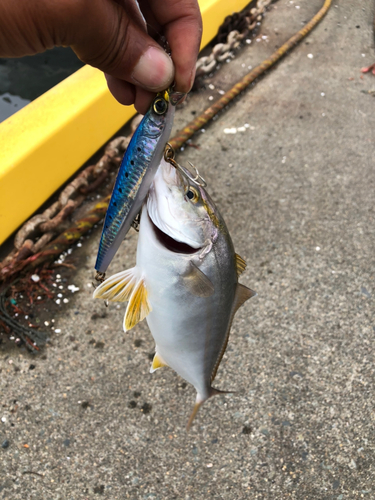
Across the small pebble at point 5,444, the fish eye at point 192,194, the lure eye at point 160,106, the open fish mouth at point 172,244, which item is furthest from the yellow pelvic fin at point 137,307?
the small pebble at point 5,444

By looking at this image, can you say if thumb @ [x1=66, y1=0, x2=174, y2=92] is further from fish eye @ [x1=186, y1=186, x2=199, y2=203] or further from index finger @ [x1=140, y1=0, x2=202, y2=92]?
fish eye @ [x1=186, y1=186, x2=199, y2=203]

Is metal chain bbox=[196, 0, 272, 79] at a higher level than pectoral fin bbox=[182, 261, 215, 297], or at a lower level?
lower

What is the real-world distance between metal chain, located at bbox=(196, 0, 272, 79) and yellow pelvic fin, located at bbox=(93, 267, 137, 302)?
3727mm

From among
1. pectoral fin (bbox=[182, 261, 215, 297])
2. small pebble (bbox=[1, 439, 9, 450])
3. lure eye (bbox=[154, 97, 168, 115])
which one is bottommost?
small pebble (bbox=[1, 439, 9, 450])

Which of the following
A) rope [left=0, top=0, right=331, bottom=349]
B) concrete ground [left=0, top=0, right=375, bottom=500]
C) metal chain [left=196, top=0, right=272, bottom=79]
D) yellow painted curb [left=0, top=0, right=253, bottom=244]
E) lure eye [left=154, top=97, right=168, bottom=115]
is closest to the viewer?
lure eye [left=154, top=97, right=168, bottom=115]

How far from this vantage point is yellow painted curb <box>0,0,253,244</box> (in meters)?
3.09

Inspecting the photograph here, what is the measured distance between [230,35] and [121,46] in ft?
13.9

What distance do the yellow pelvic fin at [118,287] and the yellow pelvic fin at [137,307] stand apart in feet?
0.08

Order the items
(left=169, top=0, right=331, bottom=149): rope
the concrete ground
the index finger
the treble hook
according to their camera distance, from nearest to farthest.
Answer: the treble hook → the index finger → the concrete ground → (left=169, top=0, right=331, bottom=149): rope

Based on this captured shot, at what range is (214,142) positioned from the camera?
4.21m

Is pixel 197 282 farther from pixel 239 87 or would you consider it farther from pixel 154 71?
pixel 239 87

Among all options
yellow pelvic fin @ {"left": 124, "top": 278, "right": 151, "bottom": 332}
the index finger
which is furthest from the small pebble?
the index finger

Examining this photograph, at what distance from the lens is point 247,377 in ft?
9.30

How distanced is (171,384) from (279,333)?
860 mm
